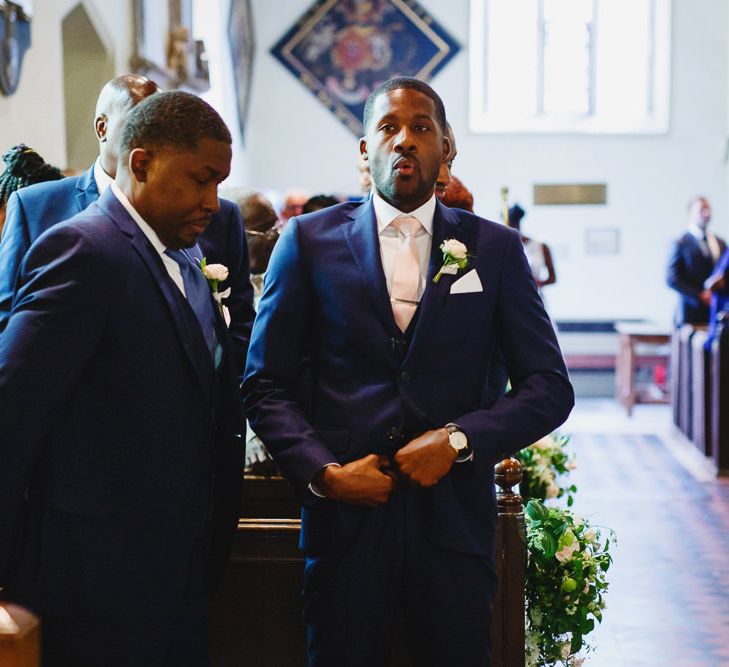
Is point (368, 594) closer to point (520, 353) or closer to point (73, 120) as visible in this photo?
point (520, 353)

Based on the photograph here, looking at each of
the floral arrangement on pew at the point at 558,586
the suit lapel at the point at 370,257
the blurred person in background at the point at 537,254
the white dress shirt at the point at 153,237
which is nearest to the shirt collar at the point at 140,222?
the white dress shirt at the point at 153,237

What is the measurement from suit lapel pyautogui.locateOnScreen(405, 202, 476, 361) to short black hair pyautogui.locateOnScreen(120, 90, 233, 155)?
535mm

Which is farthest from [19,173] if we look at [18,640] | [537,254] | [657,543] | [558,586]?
[537,254]

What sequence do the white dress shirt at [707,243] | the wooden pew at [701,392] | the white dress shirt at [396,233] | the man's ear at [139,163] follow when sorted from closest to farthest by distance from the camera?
the man's ear at [139,163] → the white dress shirt at [396,233] → the wooden pew at [701,392] → the white dress shirt at [707,243]

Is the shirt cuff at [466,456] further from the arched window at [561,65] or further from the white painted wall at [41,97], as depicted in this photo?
the arched window at [561,65]

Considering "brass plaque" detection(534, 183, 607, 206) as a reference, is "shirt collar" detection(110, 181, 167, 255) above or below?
above

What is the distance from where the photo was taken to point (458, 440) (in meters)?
2.25

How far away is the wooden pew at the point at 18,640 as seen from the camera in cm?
136

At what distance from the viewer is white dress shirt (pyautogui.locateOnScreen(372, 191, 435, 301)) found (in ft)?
7.99

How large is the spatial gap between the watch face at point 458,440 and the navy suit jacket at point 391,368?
0.05 feet

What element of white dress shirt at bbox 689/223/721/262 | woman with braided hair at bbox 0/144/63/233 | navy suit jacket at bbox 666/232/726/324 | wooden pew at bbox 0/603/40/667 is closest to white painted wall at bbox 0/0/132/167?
woman with braided hair at bbox 0/144/63/233

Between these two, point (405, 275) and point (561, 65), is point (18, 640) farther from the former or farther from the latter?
point (561, 65)

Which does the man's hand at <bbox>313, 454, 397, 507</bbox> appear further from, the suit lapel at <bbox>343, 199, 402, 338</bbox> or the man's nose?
the man's nose

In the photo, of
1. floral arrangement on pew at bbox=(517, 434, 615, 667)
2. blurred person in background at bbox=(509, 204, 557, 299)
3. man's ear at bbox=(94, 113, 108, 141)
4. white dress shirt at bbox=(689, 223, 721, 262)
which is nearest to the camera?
man's ear at bbox=(94, 113, 108, 141)
